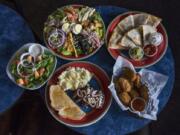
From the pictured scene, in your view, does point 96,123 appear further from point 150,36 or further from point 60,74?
point 150,36

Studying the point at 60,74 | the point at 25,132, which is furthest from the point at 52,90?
the point at 25,132

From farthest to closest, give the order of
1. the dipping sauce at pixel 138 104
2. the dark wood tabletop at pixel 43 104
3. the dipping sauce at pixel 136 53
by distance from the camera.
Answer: the dark wood tabletop at pixel 43 104
the dipping sauce at pixel 136 53
the dipping sauce at pixel 138 104


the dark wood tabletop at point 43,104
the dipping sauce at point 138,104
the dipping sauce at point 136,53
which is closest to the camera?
the dipping sauce at point 138,104

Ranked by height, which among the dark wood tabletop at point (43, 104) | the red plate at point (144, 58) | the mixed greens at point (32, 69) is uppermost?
the mixed greens at point (32, 69)

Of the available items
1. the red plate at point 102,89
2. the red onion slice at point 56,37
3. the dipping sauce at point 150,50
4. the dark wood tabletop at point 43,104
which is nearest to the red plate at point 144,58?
the dipping sauce at point 150,50

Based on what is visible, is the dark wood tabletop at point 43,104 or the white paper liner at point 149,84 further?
the dark wood tabletop at point 43,104

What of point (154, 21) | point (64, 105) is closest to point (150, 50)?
point (154, 21)

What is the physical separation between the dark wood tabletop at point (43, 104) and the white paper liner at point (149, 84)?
16 centimetres

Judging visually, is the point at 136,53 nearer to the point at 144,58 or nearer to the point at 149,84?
the point at 144,58

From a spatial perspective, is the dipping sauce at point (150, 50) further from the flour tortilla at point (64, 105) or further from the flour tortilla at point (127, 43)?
the flour tortilla at point (64, 105)

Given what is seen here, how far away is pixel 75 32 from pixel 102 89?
1.14ft

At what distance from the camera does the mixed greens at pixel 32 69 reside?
6.05 feet

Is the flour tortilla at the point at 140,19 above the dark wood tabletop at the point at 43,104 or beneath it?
above

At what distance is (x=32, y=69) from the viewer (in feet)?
6.08
